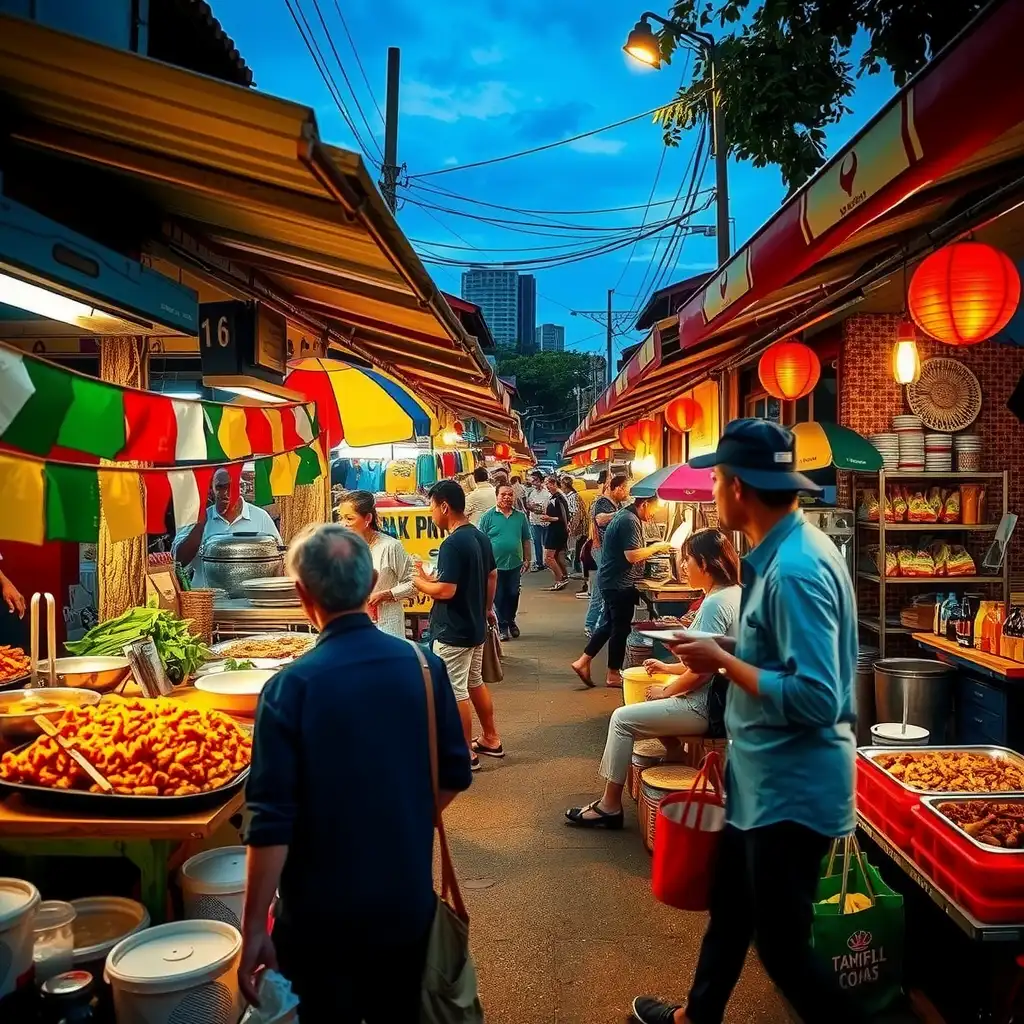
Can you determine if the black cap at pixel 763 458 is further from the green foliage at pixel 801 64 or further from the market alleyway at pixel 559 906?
the green foliage at pixel 801 64

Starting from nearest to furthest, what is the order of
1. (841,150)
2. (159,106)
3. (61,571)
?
(159,106)
(841,150)
(61,571)

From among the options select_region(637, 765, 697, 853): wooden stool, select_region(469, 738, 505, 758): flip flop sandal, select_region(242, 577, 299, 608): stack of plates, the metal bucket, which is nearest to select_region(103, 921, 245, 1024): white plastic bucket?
select_region(637, 765, 697, 853): wooden stool

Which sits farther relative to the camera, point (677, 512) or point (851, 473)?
point (677, 512)

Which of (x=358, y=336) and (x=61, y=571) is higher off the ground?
(x=358, y=336)

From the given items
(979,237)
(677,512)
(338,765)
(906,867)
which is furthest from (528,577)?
(338,765)

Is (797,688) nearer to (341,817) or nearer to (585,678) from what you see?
(341,817)

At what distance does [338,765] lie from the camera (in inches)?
90.0

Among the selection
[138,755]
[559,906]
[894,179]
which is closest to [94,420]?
[138,755]

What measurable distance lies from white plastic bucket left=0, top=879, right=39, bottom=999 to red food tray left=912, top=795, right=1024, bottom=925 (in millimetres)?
3184

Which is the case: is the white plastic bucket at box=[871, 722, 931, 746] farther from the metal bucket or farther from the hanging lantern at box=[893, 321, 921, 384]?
the hanging lantern at box=[893, 321, 921, 384]

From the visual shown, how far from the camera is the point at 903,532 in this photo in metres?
8.23

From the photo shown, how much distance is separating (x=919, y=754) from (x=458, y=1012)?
308 centimetres

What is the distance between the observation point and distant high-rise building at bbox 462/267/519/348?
13825cm

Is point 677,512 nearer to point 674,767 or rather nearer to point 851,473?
point 851,473
